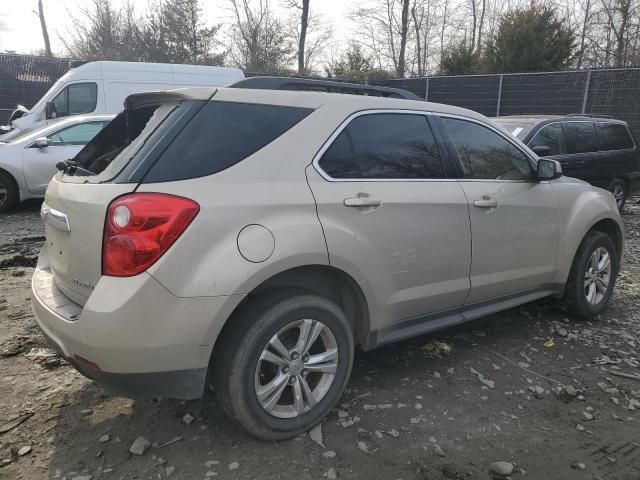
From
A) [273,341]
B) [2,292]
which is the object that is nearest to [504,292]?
[273,341]

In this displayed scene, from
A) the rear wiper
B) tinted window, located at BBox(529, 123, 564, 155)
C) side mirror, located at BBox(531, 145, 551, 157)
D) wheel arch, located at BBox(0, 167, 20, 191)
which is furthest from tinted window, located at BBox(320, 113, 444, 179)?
wheel arch, located at BBox(0, 167, 20, 191)

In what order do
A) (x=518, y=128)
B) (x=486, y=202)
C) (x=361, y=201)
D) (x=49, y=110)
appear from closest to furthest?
(x=361, y=201) < (x=486, y=202) < (x=518, y=128) < (x=49, y=110)

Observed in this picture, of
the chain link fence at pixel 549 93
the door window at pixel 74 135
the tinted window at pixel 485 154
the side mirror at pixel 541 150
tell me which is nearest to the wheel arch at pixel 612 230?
the tinted window at pixel 485 154

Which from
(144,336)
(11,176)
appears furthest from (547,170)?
(11,176)

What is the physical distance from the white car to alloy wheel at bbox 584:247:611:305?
7023 millimetres

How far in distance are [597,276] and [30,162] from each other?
777 centimetres

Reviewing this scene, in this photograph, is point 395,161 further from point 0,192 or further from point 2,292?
point 0,192

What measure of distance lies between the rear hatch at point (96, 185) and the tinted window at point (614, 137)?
8.01 m

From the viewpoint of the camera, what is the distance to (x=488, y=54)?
19.7m

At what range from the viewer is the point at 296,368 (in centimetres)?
268

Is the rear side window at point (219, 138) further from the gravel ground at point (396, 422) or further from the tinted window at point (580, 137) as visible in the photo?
the tinted window at point (580, 137)

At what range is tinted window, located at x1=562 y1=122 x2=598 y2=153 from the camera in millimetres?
8023

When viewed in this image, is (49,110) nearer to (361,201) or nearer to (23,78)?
(23,78)

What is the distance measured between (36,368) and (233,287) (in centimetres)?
185
